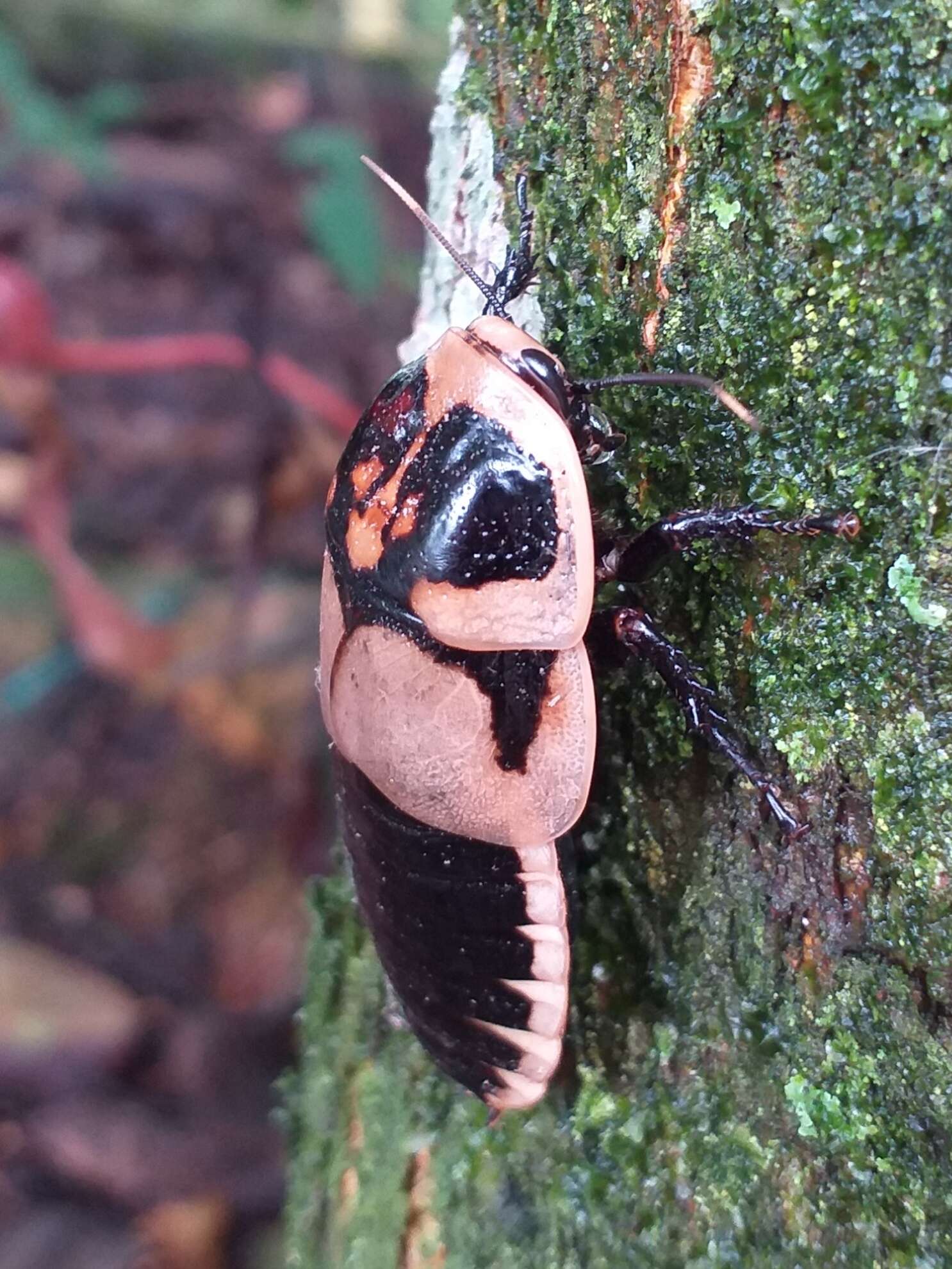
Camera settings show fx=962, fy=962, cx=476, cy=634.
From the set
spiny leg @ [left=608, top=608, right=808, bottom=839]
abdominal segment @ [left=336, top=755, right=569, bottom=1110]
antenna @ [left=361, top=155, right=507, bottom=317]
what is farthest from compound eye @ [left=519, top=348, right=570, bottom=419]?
abdominal segment @ [left=336, top=755, right=569, bottom=1110]

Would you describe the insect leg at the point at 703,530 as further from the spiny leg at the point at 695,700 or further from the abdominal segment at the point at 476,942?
the abdominal segment at the point at 476,942

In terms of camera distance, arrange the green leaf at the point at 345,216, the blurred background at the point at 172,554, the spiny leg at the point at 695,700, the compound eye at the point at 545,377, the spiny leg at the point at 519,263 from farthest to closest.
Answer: the green leaf at the point at 345,216 < the blurred background at the point at 172,554 < the spiny leg at the point at 519,263 < the compound eye at the point at 545,377 < the spiny leg at the point at 695,700

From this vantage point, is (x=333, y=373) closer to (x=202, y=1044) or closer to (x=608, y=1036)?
(x=202, y=1044)

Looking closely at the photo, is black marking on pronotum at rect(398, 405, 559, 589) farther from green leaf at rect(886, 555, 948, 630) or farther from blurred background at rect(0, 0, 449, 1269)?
blurred background at rect(0, 0, 449, 1269)

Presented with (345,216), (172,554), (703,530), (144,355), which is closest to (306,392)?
(144,355)

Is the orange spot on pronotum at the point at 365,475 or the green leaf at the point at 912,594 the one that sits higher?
the green leaf at the point at 912,594

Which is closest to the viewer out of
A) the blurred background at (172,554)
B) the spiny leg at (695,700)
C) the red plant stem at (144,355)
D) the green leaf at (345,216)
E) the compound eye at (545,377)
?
the spiny leg at (695,700)

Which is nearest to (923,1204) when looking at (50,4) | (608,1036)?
(608,1036)

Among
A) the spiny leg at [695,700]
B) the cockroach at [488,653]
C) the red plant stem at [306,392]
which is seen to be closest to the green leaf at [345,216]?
the red plant stem at [306,392]
